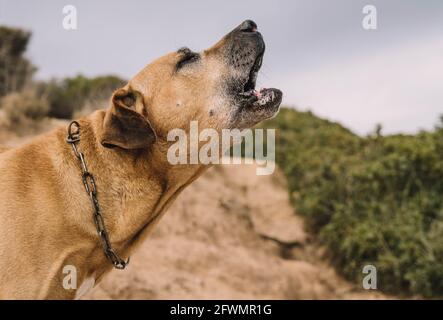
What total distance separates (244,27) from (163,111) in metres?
0.95

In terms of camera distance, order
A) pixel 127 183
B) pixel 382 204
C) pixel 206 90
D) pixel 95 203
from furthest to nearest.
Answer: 1. pixel 382 204
2. pixel 206 90
3. pixel 127 183
4. pixel 95 203

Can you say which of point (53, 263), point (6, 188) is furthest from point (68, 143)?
point (53, 263)

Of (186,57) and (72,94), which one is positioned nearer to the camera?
(186,57)

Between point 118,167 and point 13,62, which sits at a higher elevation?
point 118,167

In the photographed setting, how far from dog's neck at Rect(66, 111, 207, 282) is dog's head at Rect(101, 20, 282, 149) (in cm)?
23

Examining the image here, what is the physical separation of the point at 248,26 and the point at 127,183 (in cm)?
156

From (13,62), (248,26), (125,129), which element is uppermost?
(248,26)

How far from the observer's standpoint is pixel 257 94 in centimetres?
482

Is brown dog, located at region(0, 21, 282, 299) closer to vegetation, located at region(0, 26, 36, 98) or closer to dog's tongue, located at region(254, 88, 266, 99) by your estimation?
dog's tongue, located at region(254, 88, 266, 99)

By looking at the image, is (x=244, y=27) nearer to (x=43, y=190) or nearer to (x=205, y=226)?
(x=43, y=190)

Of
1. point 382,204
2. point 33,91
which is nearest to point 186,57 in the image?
point 382,204

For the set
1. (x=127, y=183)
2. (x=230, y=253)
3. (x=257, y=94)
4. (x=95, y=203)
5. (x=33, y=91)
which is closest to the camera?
(x=95, y=203)

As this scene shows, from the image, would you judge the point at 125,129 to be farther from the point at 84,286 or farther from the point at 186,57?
the point at 84,286

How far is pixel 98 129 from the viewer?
14.8 feet
